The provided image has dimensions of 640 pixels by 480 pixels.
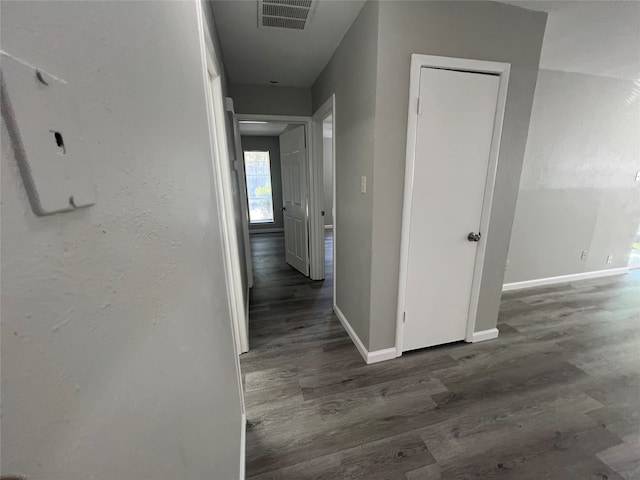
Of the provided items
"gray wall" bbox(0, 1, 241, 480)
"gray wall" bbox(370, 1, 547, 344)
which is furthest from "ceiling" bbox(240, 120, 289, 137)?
"gray wall" bbox(0, 1, 241, 480)

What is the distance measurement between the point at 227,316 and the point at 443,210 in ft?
5.13

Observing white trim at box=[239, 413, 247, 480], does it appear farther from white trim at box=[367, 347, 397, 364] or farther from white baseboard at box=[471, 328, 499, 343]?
white baseboard at box=[471, 328, 499, 343]

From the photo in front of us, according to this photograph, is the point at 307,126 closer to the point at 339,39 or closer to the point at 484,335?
the point at 339,39

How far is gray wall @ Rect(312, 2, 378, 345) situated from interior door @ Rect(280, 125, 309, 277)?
821 mm

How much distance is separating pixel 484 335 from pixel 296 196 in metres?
2.64

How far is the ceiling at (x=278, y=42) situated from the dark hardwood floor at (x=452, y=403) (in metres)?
2.43

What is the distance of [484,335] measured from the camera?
7.16 ft

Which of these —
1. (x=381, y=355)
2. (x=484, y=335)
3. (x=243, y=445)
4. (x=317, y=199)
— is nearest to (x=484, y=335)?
(x=484, y=335)

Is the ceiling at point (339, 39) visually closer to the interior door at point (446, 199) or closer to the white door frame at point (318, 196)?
the white door frame at point (318, 196)

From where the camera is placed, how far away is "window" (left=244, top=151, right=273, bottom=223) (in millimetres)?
6246

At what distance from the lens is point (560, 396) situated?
1639 millimetres

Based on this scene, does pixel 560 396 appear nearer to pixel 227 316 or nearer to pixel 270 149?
pixel 227 316

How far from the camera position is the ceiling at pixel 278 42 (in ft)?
5.27

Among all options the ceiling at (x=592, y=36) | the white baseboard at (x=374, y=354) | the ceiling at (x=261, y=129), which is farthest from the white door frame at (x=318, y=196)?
the ceiling at (x=261, y=129)
